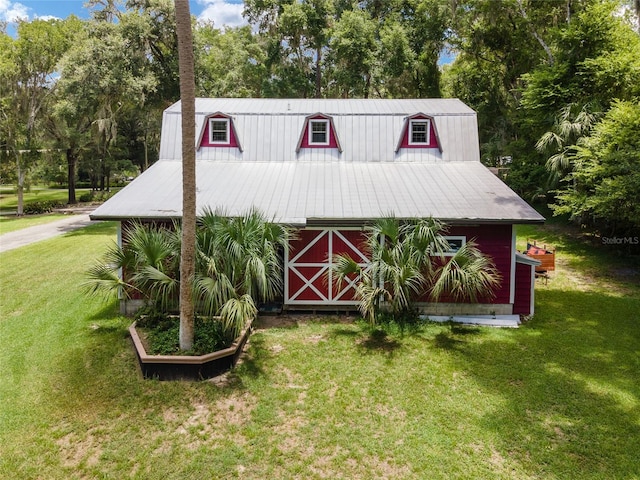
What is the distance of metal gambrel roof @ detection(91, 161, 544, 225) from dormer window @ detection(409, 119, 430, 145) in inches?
42.0

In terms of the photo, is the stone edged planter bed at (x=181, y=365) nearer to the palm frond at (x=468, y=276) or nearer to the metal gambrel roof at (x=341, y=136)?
the palm frond at (x=468, y=276)

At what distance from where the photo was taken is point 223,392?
7137 mm

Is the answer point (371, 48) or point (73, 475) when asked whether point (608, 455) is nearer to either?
point (73, 475)

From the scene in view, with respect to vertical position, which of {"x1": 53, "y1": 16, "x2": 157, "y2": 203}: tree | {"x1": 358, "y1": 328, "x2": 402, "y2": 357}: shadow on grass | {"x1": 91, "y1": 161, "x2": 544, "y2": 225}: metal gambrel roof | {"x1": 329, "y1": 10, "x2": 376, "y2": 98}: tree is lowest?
{"x1": 358, "y1": 328, "x2": 402, "y2": 357}: shadow on grass

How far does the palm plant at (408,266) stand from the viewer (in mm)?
9352

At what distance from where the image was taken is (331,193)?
11.7 metres

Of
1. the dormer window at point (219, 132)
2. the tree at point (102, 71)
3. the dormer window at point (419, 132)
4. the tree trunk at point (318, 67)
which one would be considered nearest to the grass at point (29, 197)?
the tree at point (102, 71)

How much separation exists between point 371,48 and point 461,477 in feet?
93.5

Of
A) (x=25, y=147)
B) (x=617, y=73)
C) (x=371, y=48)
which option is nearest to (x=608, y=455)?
(x=617, y=73)

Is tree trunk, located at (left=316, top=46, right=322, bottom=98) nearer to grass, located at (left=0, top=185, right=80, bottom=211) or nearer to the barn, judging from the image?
the barn

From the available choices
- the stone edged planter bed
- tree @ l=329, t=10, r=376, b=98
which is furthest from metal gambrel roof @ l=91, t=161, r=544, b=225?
tree @ l=329, t=10, r=376, b=98

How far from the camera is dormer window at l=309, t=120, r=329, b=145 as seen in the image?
1446 cm

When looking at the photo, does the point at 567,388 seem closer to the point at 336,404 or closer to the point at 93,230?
the point at 336,404

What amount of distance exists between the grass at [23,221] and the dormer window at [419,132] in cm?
2292
